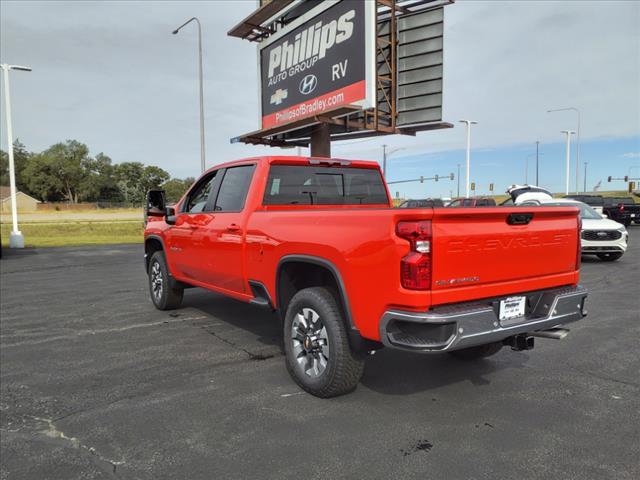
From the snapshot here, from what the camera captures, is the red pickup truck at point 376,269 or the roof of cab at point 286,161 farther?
the roof of cab at point 286,161

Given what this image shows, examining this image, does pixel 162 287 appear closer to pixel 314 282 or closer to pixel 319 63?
pixel 314 282

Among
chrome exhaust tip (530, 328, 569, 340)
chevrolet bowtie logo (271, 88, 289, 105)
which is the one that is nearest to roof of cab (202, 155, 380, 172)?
chrome exhaust tip (530, 328, 569, 340)

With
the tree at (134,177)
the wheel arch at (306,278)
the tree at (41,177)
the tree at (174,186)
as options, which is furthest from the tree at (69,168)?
the wheel arch at (306,278)

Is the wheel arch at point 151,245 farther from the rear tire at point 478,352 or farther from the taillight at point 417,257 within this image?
the taillight at point 417,257

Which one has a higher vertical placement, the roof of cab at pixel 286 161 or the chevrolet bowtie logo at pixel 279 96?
the chevrolet bowtie logo at pixel 279 96

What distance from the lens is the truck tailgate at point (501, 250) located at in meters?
3.01

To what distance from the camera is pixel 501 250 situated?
10.8 ft

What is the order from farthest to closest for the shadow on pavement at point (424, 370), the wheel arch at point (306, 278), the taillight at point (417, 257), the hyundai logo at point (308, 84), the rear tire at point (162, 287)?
the hyundai logo at point (308, 84) → the rear tire at point (162, 287) → the shadow on pavement at point (424, 370) → the wheel arch at point (306, 278) → the taillight at point (417, 257)

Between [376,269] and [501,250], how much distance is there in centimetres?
89

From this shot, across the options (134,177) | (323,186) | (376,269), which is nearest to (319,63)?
(323,186)

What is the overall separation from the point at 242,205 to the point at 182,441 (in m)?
2.42

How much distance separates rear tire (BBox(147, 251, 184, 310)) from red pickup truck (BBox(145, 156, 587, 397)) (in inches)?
67.6

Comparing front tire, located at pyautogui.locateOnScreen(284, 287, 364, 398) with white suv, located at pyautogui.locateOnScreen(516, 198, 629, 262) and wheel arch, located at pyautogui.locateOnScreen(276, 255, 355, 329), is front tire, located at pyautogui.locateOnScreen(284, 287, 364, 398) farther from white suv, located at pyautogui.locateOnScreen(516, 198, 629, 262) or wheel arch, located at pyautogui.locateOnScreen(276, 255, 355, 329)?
white suv, located at pyautogui.locateOnScreen(516, 198, 629, 262)

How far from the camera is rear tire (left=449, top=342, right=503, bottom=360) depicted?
176 inches
